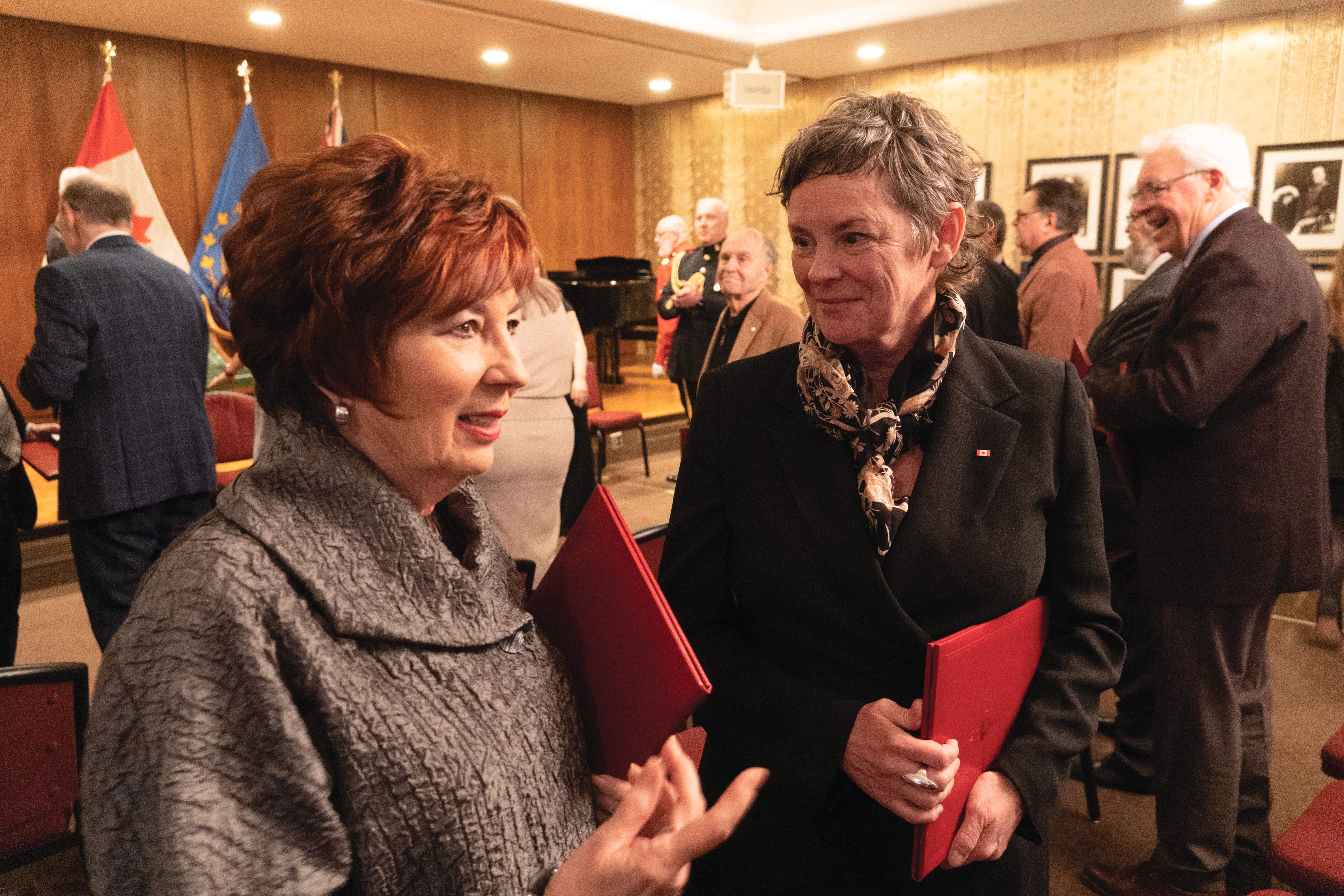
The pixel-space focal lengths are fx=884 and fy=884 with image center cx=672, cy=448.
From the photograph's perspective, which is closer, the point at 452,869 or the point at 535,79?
the point at 452,869

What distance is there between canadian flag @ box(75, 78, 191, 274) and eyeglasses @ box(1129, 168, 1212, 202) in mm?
6653

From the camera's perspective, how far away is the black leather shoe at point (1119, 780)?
9.46 ft

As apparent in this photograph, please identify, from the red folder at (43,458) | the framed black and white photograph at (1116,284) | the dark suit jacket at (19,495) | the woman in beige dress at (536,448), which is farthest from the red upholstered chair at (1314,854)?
the framed black and white photograph at (1116,284)

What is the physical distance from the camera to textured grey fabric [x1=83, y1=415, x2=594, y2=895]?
0.76 metres

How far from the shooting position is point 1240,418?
2188 mm

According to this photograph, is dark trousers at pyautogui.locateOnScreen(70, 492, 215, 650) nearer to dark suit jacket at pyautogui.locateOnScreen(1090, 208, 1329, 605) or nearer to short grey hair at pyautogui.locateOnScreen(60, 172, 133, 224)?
short grey hair at pyautogui.locateOnScreen(60, 172, 133, 224)

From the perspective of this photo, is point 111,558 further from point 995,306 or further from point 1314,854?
point 995,306

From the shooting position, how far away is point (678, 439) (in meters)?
8.00

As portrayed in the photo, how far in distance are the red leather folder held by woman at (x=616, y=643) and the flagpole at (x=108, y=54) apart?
7.65 m

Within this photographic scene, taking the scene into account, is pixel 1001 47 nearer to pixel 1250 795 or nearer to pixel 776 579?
pixel 1250 795

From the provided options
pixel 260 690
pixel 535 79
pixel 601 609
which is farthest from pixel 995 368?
pixel 535 79

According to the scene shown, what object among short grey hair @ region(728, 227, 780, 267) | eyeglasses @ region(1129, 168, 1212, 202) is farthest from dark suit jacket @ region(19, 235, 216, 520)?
eyeglasses @ region(1129, 168, 1212, 202)

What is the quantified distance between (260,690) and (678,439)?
7245 millimetres

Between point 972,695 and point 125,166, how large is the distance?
7.69m
